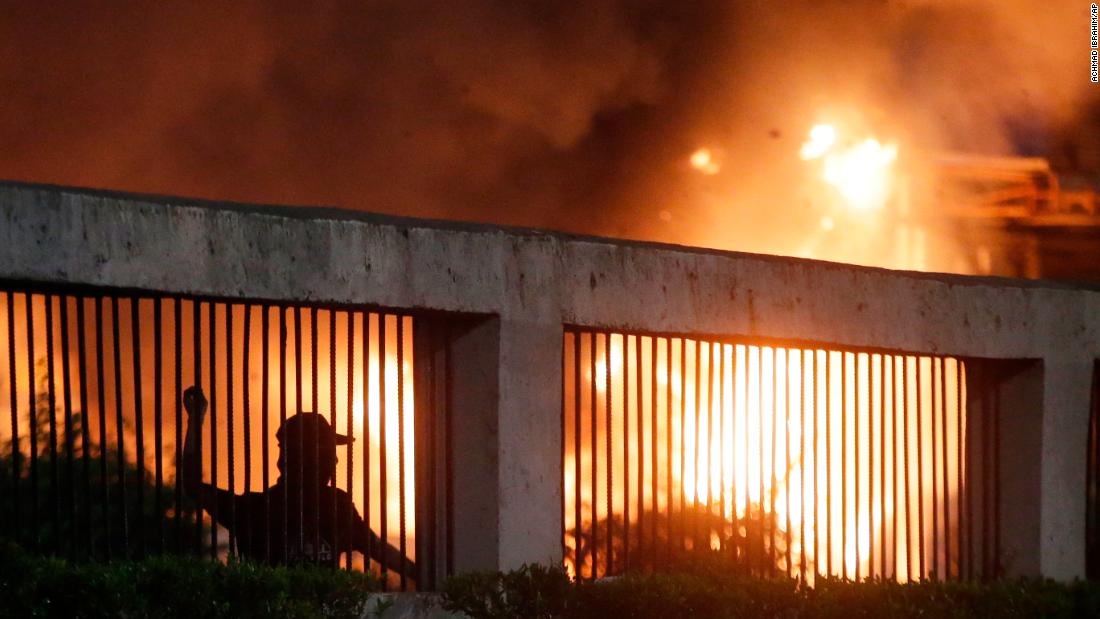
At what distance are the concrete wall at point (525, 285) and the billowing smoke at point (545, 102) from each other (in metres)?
14.3

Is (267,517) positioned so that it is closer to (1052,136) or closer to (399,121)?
(399,121)

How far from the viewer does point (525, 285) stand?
30.2 ft

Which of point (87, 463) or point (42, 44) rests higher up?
point (42, 44)

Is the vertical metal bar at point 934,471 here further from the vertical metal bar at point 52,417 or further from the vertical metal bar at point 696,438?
the vertical metal bar at point 52,417

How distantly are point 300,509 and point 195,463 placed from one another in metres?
0.69

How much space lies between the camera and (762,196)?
28109 mm

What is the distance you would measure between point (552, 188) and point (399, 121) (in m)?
2.81

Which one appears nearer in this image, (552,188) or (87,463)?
(87,463)

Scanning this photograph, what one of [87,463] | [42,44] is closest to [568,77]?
[42,44]

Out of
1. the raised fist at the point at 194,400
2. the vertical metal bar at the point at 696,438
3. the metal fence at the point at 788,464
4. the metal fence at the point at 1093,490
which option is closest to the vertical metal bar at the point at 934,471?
the metal fence at the point at 788,464

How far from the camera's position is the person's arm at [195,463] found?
27.5 feet

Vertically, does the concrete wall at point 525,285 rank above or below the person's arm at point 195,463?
above

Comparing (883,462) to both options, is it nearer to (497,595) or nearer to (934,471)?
(934,471)

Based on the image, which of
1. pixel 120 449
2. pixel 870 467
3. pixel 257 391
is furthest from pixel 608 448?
pixel 257 391
